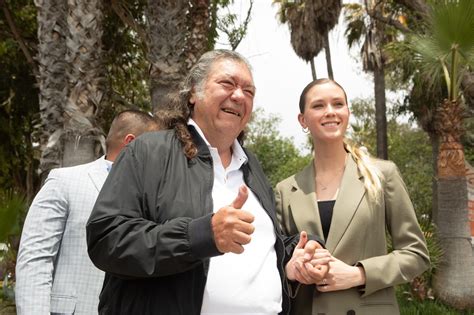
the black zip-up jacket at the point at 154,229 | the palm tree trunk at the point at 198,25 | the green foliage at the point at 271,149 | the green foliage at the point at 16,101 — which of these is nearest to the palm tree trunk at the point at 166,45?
the palm tree trunk at the point at 198,25

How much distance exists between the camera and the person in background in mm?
1868

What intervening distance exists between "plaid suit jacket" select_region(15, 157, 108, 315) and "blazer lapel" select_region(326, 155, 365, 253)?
1.16 meters

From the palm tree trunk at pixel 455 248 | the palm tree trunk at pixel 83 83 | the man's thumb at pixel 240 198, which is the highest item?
the palm tree trunk at pixel 83 83

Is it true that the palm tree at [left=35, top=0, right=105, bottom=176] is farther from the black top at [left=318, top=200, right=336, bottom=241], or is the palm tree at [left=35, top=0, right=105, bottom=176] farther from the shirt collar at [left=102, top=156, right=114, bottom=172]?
the black top at [left=318, top=200, right=336, bottom=241]

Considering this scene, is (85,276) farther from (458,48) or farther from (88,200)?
(458,48)

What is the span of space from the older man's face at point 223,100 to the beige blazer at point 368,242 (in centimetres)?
69

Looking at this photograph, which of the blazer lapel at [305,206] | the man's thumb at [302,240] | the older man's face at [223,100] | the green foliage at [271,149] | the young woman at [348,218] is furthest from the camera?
the green foliage at [271,149]

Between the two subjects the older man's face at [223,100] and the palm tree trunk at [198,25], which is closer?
the older man's face at [223,100]

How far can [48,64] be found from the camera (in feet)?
21.7

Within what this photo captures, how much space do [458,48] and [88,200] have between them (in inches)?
218

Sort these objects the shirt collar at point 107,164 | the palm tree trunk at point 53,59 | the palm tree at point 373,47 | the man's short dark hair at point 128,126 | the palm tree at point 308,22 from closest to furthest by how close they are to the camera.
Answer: the shirt collar at point 107,164, the man's short dark hair at point 128,126, the palm tree trunk at point 53,59, the palm tree at point 308,22, the palm tree at point 373,47

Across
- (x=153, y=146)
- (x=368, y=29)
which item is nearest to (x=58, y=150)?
(x=153, y=146)

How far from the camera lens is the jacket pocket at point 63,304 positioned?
2.86m

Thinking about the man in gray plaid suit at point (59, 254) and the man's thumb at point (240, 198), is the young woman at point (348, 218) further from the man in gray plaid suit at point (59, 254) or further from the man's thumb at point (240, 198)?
the man in gray plaid suit at point (59, 254)
